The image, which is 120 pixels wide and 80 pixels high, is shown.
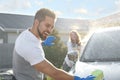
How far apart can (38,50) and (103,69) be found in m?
1.61

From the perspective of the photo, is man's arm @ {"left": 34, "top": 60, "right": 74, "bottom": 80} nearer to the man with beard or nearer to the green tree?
the man with beard

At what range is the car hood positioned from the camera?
504 centimetres

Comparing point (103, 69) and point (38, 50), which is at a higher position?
point (38, 50)

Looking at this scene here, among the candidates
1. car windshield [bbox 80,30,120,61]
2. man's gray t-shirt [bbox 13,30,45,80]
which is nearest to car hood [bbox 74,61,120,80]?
car windshield [bbox 80,30,120,61]

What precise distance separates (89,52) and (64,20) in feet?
106

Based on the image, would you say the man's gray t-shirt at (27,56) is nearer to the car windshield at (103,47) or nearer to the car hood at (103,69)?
the car hood at (103,69)

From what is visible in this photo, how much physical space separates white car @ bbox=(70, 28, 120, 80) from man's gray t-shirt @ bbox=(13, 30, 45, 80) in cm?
126

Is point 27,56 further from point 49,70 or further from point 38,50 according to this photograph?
point 49,70

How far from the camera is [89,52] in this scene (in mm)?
6320

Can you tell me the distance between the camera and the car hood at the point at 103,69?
5.04 metres

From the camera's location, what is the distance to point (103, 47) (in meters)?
6.30

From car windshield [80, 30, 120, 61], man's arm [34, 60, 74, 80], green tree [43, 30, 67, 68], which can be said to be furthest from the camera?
green tree [43, 30, 67, 68]

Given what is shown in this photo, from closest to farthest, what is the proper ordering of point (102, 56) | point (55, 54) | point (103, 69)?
1. point (103, 69)
2. point (102, 56)
3. point (55, 54)

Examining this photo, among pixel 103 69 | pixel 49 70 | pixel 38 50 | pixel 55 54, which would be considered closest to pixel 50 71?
pixel 49 70
